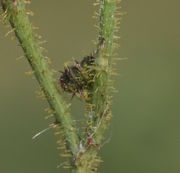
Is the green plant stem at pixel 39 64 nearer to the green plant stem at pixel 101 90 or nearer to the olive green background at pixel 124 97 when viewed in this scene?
the green plant stem at pixel 101 90

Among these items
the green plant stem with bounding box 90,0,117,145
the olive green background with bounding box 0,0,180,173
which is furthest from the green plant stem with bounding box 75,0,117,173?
the olive green background with bounding box 0,0,180,173

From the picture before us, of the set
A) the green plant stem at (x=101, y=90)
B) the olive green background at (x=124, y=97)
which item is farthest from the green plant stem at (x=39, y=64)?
the olive green background at (x=124, y=97)

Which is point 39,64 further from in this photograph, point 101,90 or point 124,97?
point 124,97

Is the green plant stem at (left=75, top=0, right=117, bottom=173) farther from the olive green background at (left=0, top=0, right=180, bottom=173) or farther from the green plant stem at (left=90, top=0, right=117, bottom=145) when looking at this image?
the olive green background at (left=0, top=0, right=180, bottom=173)

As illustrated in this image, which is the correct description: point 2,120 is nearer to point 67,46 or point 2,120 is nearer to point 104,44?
point 67,46

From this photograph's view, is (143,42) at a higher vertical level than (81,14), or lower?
lower

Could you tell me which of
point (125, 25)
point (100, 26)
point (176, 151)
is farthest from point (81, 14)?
point (100, 26)

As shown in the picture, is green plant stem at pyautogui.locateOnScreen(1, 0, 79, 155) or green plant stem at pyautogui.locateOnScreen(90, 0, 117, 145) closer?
green plant stem at pyautogui.locateOnScreen(1, 0, 79, 155)
